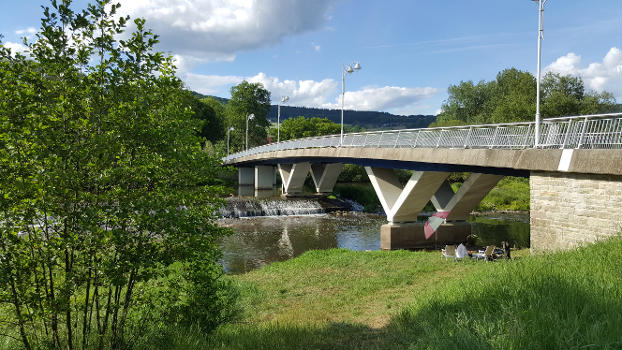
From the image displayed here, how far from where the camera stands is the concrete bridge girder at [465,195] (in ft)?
61.5

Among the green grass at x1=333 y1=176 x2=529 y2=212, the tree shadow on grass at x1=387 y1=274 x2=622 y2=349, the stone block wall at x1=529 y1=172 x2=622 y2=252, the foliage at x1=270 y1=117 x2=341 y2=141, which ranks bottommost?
the green grass at x1=333 y1=176 x2=529 y2=212

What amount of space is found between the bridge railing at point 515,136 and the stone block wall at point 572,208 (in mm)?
953

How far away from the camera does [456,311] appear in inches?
247

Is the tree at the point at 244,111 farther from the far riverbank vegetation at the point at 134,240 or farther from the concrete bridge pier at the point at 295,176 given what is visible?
the far riverbank vegetation at the point at 134,240

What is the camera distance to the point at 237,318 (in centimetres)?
888

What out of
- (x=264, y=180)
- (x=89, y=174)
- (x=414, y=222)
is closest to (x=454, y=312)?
(x=89, y=174)

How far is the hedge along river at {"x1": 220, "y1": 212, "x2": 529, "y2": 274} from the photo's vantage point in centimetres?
2064

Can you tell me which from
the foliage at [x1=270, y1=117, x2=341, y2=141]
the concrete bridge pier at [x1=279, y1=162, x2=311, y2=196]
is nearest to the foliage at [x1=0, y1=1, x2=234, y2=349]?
the concrete bridge pier at [x1=279, y1=162, x2=311, y2=196]

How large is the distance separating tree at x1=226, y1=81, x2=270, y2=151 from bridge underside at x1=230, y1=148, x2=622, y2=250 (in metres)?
53.3

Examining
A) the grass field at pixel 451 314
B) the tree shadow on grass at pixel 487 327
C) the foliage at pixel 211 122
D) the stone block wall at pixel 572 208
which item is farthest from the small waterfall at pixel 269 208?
the foliage at pixel 211 122

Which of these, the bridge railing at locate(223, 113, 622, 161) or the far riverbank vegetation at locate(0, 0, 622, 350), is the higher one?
the bridge railing at locate(223, 113, 622, 161)

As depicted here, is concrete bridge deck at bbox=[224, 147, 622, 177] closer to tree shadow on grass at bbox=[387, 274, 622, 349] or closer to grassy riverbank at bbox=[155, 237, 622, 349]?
grassy riverbank at bbox=[155, 237, 622, 349]

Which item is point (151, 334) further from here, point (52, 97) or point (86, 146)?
point (52, 97)

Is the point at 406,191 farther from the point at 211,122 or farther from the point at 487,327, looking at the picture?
the point at 211,122
